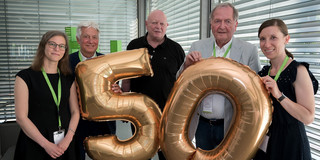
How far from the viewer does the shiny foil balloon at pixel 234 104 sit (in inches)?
34.5

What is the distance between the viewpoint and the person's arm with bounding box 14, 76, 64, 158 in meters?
1.26

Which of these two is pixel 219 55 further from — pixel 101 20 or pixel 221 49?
pixel 101 20

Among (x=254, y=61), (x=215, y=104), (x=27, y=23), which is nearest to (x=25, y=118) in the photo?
(x=215, y=104)

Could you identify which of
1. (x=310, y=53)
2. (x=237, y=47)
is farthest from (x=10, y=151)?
(x=310, y=53)

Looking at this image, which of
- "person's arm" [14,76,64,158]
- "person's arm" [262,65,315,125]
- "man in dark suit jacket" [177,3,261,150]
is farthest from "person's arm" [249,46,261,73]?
"person's arm" [14,76,64,158]

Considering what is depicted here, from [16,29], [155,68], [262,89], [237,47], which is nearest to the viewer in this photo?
[262,89]

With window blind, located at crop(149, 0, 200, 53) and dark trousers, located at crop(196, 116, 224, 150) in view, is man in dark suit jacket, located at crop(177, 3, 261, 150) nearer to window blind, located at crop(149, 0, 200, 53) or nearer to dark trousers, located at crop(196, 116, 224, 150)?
dark trousers, located at crop(196, 116, 224, 150)

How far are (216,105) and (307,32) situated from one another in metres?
0.72

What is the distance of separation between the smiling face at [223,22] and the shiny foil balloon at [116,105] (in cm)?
51

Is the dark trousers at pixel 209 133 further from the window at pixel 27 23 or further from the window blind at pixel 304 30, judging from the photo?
the window at pixel 27 23

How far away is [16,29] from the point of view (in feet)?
13.5

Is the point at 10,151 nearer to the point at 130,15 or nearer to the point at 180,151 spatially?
the point at 180,151

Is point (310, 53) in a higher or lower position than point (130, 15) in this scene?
lower

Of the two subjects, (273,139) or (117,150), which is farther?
(273,139)
